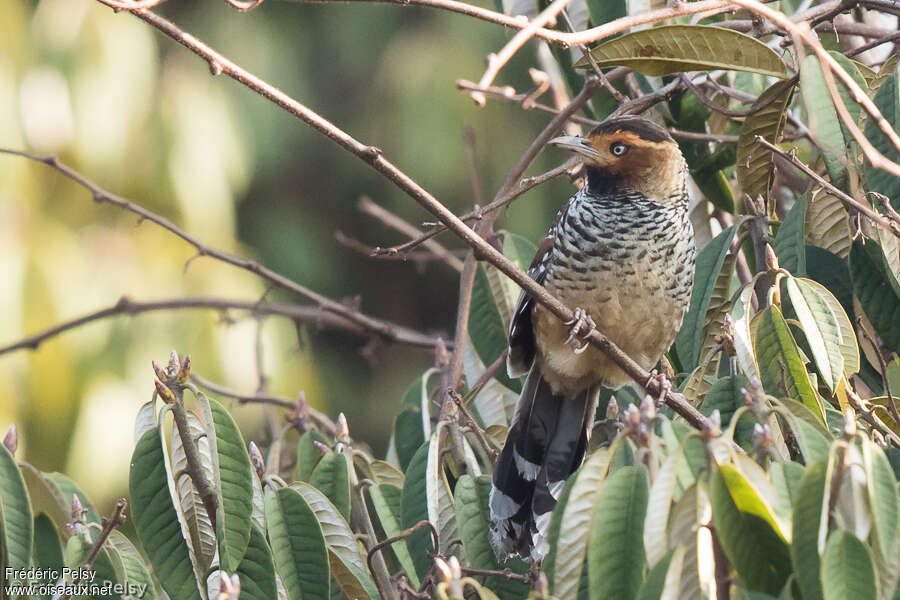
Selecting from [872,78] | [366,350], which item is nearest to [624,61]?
[872,78]

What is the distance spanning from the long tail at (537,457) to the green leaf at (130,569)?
796mm

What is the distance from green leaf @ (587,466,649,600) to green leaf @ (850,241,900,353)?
107 centimetres

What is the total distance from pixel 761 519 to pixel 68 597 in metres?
1.23

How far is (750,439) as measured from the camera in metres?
2.04

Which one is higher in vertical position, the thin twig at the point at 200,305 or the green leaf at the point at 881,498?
the thin twig at the point at 200,305

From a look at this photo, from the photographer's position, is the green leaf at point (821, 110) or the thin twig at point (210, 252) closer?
the green leaf at point (821, 110)

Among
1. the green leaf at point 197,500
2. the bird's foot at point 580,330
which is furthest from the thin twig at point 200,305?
the green leaf at point 197,500

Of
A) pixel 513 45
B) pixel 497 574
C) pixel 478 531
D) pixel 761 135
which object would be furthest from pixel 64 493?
pixel 761 135

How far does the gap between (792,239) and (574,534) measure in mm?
1152

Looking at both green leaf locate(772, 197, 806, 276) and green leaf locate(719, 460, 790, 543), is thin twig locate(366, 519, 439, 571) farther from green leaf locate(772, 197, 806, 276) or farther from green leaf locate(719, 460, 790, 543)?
green leaf locate(772, 197, 806, 276)

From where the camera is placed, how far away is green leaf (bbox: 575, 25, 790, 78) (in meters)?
2.31

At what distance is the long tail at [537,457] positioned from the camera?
2650 mm

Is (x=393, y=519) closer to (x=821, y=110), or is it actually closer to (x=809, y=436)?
(x=809, y=436)

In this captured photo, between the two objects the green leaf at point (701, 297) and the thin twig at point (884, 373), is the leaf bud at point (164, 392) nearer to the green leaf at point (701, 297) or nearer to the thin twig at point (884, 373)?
the green leaf at point (701, 297)
